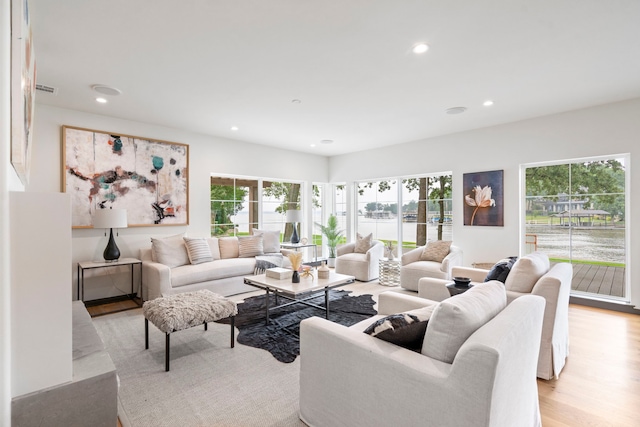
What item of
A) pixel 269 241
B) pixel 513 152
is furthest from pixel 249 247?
pixel 513 152

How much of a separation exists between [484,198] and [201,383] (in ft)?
15.5

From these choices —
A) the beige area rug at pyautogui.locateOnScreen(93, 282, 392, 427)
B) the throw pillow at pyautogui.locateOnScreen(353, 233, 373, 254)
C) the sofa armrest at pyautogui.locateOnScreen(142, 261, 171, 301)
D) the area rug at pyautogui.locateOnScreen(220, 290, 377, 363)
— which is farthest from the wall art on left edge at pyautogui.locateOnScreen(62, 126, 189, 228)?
the throw pillow at pyautogui.locateOnScreen(353, 233, 373, 254)

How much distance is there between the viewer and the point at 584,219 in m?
4.33

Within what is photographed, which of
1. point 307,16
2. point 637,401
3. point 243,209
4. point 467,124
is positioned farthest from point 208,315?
point 467,124

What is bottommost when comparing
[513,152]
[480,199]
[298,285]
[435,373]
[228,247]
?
[298,285]

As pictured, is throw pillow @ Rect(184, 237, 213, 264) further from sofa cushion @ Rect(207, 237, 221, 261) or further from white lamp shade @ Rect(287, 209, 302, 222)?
white lamp shade @ Rect(287, 209, 302, 222)

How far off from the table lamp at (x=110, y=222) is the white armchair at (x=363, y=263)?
11.5 ft

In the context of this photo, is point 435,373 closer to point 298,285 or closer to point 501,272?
point 501,272

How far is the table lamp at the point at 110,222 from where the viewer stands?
401cm

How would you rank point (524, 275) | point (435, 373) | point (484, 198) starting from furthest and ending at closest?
point (484, 198)
point (524, 275)
point (435, 373)

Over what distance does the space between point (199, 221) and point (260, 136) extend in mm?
1825

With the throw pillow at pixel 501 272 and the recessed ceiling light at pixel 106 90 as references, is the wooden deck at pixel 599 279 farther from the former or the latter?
the recessed ceiling light at pixel 106 90

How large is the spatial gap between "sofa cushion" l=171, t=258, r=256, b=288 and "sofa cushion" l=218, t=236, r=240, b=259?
0.54 ft

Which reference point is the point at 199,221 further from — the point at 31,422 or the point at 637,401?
the point at 637,401
